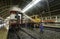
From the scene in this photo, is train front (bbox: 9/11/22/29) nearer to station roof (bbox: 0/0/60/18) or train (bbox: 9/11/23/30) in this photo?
train (bbox: 9/11/23/30)

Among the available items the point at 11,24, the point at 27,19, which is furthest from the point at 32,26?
the point at 11,24

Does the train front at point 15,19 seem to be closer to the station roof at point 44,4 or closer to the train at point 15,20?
the train at point 15,20

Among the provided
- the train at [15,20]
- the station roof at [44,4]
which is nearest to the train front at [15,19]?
the train at [15,20]

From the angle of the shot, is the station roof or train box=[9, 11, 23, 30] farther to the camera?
the station roof

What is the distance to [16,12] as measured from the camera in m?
15.1

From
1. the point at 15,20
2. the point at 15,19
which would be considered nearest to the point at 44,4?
the point at 15,19

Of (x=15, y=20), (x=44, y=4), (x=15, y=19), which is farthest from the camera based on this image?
(x=44, y=4)

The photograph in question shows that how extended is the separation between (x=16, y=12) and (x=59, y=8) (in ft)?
21.3

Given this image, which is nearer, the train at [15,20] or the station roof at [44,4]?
the train at [15,20]

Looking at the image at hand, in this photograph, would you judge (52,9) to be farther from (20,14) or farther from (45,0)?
(20,14)

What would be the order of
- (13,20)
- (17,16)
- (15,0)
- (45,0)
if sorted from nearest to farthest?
1. (17,16)
2. (13,20)
3. (45,0)
4. (15,0)

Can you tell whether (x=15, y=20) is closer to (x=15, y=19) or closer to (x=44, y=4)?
(x=15, y=19)

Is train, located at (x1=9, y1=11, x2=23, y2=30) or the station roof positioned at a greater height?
the station roof

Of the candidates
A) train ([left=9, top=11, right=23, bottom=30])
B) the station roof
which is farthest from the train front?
the station roof
